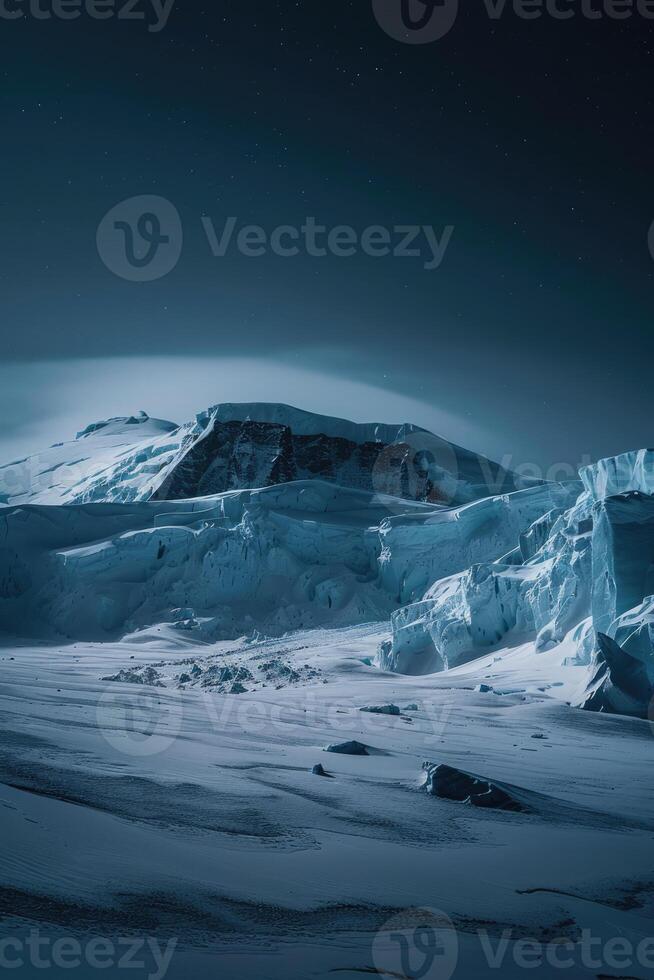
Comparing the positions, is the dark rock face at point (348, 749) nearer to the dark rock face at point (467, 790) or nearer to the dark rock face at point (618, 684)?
the dark rock face at point (467, 790)

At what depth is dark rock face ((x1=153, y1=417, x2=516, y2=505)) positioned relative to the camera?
59688mm

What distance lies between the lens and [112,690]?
Result: 42.3 ft

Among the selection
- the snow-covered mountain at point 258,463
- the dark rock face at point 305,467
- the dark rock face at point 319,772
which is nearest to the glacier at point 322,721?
the dark rock face at point 319,772

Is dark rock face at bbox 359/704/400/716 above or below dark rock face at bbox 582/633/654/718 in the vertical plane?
below

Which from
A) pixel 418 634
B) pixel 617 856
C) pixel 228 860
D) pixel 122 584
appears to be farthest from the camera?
pixel 122 584

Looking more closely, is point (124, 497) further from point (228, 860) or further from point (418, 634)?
point (228, 860)

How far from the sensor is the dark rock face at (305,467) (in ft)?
196

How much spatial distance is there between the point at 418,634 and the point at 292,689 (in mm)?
5620

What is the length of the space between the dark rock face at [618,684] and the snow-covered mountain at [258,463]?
47.1 meters

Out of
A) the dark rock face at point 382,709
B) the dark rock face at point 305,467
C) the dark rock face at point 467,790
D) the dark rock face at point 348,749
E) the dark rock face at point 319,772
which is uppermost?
the dark rock face at point 305,467

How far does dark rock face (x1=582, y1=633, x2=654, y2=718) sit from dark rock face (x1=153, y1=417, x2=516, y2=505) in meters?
47.1

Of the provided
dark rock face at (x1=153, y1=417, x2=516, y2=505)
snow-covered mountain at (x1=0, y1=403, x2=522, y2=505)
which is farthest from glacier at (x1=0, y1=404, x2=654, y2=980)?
snow-covered mountain at (x1=0, y1=403, x2=522, y2=505)

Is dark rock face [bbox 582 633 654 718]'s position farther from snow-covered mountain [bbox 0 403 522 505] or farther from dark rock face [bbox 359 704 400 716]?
snow-covered mountain [bbox 0 403 522 505]

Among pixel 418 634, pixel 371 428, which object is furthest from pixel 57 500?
pixel 418 634
